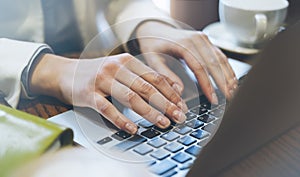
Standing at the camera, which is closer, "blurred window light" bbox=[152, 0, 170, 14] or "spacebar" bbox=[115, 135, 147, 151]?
"spacebar" bbox=[115, 135, 147, 151]

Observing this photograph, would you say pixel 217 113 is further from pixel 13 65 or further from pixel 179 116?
pixel 13 65

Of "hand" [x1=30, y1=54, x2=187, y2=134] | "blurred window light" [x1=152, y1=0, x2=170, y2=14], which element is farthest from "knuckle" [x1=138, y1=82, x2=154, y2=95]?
"blurred window light" [x1=152, y1=0, x2=170, y2=14]

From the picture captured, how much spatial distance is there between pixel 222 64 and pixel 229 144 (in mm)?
167

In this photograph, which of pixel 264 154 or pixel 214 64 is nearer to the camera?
pixel 264 154

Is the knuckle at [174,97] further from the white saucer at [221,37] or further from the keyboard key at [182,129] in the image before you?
the white saucer at [221,37]

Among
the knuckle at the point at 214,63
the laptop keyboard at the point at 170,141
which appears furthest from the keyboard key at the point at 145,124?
the knuckle at the point at 214,63

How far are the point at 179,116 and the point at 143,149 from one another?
0.16 feet

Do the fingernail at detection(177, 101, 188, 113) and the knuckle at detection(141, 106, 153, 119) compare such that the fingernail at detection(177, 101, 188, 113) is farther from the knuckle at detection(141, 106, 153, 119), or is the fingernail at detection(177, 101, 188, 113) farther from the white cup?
the white cup

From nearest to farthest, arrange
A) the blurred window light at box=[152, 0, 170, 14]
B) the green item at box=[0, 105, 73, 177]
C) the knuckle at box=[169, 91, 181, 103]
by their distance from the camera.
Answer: the green item at box=[0, 105, 73, 177]
the knuckle at box=[169, 91, 181, 103]
the blurred window light at box=[152, 0, 170, 14]

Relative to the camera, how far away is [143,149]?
316mm

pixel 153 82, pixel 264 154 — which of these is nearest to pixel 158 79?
pixel 153 82

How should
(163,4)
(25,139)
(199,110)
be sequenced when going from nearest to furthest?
(25,139)
(199,110)
(163,4)

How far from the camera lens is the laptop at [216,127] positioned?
26 centimetres

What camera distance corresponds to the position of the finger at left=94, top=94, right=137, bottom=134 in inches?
13.1
